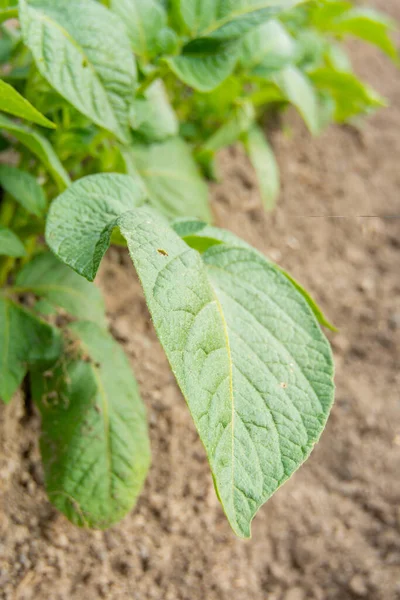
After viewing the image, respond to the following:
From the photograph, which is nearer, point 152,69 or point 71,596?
point 71,596

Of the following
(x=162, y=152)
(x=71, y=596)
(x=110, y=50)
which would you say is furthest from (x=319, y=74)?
(x=71, y=596)

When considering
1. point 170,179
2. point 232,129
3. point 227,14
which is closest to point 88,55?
point 227,14

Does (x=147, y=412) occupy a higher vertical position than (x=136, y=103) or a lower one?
lower

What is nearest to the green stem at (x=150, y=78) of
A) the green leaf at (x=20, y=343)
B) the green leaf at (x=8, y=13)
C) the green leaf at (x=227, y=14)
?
the green leaf at (x=227, y=14)

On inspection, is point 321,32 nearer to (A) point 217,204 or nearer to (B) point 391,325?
(A) point 217,204

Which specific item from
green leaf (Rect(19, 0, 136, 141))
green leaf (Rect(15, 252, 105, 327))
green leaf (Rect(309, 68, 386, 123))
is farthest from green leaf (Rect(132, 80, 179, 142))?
green leaf (Rect(309, 68, 386, 123))
